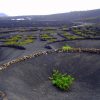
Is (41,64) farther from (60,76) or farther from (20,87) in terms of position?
(20,87)

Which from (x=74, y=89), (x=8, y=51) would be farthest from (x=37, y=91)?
(x=8, y=51)

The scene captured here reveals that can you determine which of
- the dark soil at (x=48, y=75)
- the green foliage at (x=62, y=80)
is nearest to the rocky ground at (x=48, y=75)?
the dark soil at (x=48, y=75)

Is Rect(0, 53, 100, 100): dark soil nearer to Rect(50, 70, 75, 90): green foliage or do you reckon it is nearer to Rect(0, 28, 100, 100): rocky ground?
Rect(0, 28, 100, 100): rocky ground

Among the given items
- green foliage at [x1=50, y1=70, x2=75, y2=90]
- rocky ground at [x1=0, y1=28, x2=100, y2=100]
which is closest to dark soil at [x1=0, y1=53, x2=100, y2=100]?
rocky ground at [x1=0, y1=28, x2=100, y2=100]

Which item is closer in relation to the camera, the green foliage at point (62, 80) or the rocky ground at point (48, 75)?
the rocky ground at point (48, 75)

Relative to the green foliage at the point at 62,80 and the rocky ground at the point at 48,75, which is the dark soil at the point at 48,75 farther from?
the green foliage at the point at 62,80

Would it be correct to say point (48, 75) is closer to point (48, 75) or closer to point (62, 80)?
point (48, 75)

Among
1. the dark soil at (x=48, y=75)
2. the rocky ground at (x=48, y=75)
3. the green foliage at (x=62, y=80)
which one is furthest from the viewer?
the green foliage at (x=62, y=80)

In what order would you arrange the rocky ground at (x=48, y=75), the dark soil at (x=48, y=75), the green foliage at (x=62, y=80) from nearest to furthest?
the rocky ground at (x=48, y=75) < the dark soil at (x=48, y=75) < the green foliage at (x=62, y=80)
